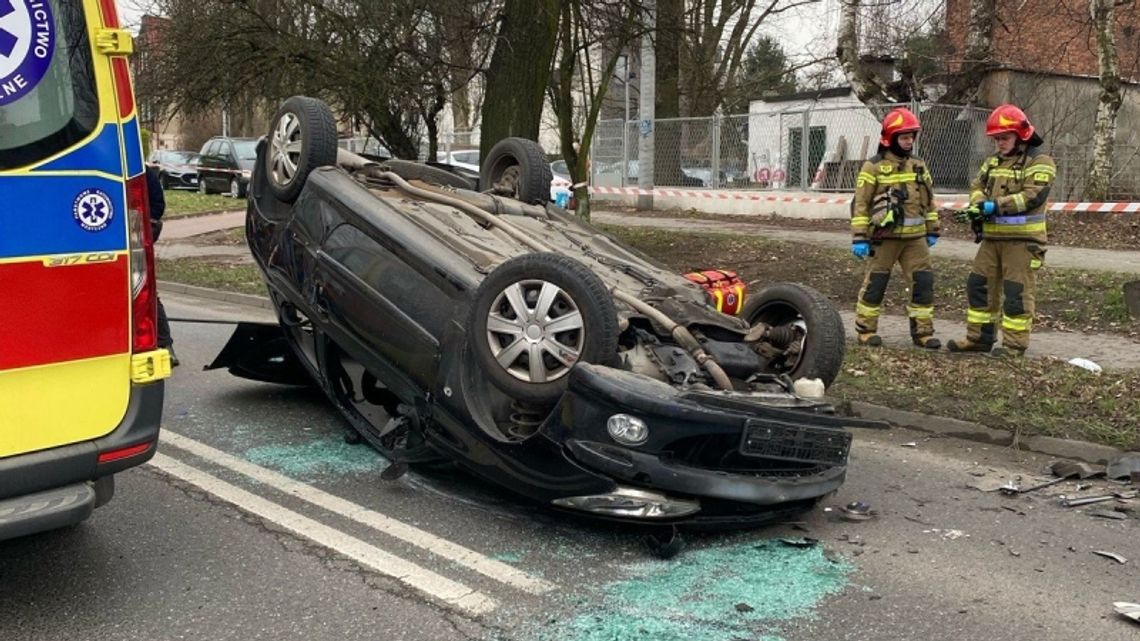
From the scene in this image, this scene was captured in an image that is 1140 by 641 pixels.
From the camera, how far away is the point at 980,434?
569 cm

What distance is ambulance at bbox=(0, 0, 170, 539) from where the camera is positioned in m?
2.93

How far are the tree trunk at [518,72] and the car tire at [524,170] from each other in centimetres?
470

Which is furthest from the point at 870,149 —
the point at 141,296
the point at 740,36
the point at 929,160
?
the point at 141,296

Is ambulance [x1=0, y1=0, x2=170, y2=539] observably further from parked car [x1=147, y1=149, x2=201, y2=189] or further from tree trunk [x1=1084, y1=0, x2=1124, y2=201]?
parked car [x1=147, y1=149, x2=201, y2=189]

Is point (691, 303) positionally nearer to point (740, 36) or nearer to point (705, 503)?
point (705, 503)

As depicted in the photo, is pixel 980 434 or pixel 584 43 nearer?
pixel 980 434

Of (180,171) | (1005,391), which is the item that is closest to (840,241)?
(1005,391)

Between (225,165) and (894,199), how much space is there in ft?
74.1

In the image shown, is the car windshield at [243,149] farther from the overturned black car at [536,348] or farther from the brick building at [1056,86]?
the overturned black car at [536,348]

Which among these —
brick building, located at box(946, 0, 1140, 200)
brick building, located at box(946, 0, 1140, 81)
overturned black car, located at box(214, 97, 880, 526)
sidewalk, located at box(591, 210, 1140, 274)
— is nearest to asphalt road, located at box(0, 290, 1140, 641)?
overturned black car, located at box(214, 97, 880, 526)

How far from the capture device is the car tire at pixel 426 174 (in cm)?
586

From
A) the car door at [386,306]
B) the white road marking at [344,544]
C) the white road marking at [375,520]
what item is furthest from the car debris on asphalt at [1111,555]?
the car door at [386,306]

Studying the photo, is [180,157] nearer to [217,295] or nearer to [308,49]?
[308,49]

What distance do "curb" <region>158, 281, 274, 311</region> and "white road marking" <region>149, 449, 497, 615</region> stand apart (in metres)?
5.87
